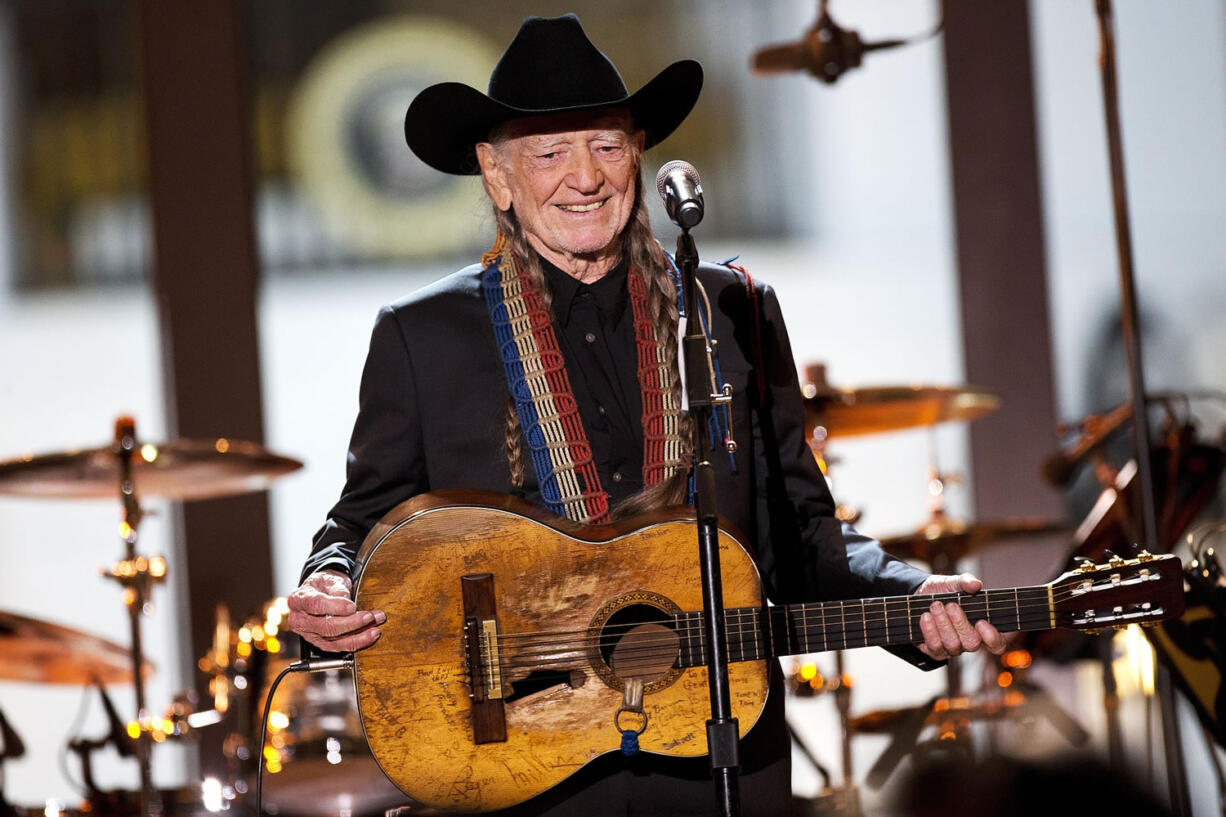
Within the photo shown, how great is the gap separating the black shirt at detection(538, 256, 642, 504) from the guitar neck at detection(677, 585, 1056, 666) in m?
0.36

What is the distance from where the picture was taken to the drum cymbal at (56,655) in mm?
4316

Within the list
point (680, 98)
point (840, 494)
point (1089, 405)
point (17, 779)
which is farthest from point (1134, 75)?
point (17, 779)

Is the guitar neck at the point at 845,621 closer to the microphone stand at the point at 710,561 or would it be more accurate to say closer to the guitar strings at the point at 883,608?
the guitar strings at the point at 883,608

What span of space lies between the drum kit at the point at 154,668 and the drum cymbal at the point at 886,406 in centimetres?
178

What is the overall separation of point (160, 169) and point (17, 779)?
2.71 metres

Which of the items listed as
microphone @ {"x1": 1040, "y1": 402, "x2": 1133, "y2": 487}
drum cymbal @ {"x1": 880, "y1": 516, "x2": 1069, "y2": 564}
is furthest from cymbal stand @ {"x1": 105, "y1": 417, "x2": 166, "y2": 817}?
microphone @ {"x1": 1040, "y1": 402, "x2": 1133, "y2": 487}

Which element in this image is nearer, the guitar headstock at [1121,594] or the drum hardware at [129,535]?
the guitar headstock at [1121,594]

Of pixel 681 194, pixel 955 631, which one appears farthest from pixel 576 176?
pixel 955 631

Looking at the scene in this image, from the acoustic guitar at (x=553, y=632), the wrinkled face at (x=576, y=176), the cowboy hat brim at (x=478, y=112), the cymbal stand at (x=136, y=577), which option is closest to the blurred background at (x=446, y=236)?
the cymbal stand at (x=136, y=577)

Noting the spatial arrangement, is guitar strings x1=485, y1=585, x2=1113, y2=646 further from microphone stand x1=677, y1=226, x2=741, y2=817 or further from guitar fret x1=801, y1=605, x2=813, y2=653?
microphone stand x1=677, y1=226, x2=741, y2=817

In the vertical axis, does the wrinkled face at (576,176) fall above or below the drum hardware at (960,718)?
above

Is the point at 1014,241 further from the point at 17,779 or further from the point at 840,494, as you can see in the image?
the point at 17,779

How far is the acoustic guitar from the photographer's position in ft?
7.49

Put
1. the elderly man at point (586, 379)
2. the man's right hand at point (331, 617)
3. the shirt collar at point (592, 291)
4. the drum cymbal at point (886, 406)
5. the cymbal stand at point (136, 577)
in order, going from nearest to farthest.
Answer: the man's right hand at point (331, 617)
the elderly man at point (586, 379)
the shirt collar at point (592, 291)
the cymbal stand at point (136, 577)
the drum cymbal at point (886, 406)
